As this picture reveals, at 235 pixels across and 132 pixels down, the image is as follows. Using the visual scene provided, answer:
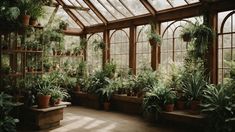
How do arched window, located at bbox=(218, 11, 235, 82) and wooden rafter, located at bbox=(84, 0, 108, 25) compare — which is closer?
arched window, located at bbox=(218, 11, 235, 82)

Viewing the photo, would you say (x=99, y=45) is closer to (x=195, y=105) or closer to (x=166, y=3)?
(x=166, y=3)

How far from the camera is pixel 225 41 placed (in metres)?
7.08

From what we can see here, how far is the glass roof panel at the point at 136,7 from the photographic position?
892 centimetres

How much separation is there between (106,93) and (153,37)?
2.42 meters

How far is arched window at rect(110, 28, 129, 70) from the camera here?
10.0 metres

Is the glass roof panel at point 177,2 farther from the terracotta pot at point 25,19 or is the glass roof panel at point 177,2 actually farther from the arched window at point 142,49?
the terracotta pot at point 25,19

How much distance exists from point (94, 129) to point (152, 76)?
99.9 inches

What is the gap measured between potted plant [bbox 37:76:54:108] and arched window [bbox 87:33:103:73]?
3912mm

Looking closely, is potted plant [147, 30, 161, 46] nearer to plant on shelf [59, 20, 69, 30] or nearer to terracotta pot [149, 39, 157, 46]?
terracotta pot [149, 39, 157, 46]

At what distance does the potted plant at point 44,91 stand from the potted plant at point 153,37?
3.24 metres

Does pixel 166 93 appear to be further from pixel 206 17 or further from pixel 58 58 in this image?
pixel 58 58

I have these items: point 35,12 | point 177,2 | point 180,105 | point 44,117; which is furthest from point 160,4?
point 44,117

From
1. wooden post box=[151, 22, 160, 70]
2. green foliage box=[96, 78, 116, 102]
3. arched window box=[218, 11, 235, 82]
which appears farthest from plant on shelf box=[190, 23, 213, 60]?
green foliage box=[96, 78, 116, 102]

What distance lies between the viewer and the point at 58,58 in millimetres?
10852
